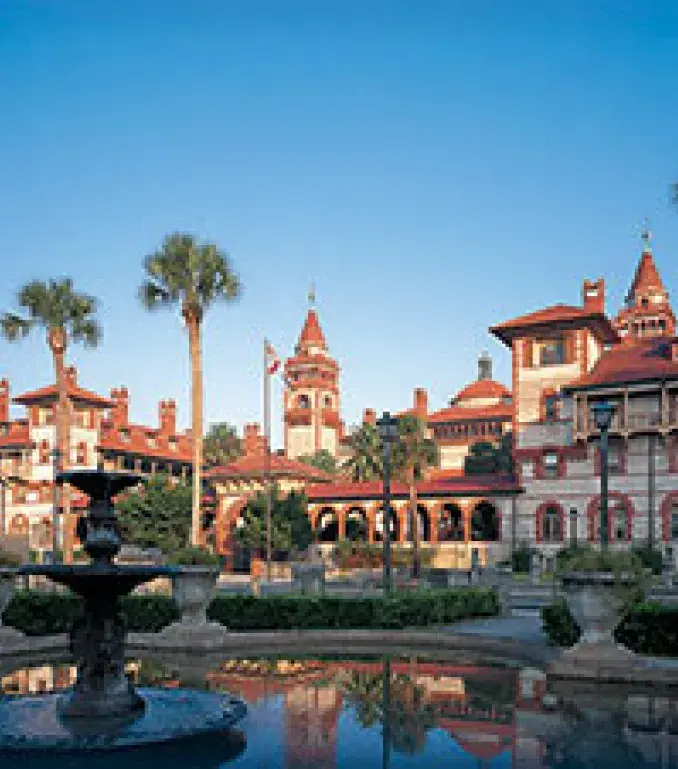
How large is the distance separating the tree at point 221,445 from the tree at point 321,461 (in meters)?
9.56

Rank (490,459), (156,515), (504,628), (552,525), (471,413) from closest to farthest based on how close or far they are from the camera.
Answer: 1. (504,628)
2. (552,525)
3. (156,515)
4. (490,459)
5. (471,413)

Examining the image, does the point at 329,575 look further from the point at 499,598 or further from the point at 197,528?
the point at 499,598

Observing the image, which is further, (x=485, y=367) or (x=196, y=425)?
(x=485, y=367)

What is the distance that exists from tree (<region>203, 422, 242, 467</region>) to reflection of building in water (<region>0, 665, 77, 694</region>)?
7150 centimetres

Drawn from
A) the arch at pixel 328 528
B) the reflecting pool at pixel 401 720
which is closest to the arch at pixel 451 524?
the arch at pixel 328 528

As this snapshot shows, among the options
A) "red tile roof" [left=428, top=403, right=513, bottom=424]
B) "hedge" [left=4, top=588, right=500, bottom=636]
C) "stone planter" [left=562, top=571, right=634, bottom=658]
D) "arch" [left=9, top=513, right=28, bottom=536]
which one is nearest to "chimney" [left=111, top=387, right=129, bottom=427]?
"arch" [left=9, top=513, right=28, bottom=536]

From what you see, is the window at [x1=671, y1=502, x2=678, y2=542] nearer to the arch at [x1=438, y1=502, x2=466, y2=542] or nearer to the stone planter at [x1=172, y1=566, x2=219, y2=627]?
the arch at [x1=438, y1=502, x2=466, y2=542]

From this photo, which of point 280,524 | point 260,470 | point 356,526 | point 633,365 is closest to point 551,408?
point 633,365

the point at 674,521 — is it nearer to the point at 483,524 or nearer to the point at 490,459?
the point at 483,524

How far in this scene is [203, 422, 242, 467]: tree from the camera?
289ft

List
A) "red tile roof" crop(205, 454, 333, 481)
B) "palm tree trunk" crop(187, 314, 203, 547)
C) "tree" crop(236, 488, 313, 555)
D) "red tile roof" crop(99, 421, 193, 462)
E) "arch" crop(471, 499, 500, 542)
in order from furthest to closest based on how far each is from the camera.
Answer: "red tile roof" crop(99, 421, 193, 462) < "red tile roof" crop(205, 454, 333, 481) < "arch" crop(471, 499, 500, 542) < "tree" crop(236, 488, 313, 555) < "palm tree trunk" crop(187, 314, 203, 547)

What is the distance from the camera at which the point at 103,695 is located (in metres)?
10.6

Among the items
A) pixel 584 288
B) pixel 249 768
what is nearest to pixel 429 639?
pixel 249 768

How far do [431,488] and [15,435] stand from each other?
38993mm
